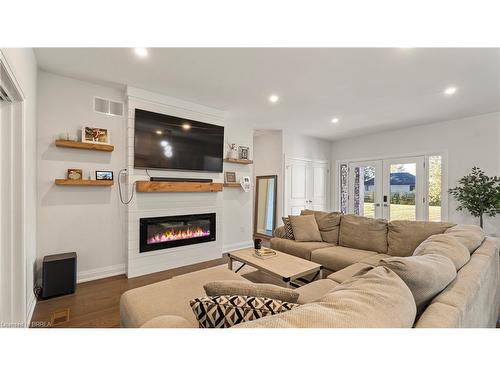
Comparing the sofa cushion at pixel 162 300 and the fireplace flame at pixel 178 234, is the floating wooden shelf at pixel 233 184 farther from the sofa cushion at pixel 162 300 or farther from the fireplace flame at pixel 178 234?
the sofa cushion at pixel 162 300

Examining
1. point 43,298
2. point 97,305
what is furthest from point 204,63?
point 43,298

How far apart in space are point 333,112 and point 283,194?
2.04m

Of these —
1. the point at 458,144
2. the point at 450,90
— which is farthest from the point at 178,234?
the point at 458,144

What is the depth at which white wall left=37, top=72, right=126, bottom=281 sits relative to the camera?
262 centimetres

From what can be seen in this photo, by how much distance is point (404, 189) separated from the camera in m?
4.92

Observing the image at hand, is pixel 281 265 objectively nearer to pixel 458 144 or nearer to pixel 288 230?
pixel 288 230

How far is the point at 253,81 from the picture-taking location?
111 inches

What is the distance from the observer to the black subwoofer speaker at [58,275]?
2.33 m

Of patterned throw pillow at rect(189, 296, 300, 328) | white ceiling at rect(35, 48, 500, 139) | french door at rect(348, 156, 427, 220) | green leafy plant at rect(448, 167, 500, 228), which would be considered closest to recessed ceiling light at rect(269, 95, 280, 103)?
white ceiling at rect(35, 48, 500, 139)

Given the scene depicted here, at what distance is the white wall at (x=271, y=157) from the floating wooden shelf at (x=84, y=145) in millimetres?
3422

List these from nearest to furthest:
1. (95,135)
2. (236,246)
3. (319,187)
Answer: (95,135)
(236,246)
(319,187)

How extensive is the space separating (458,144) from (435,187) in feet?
2.95

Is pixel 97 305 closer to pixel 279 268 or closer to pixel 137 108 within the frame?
pixel 279 268
